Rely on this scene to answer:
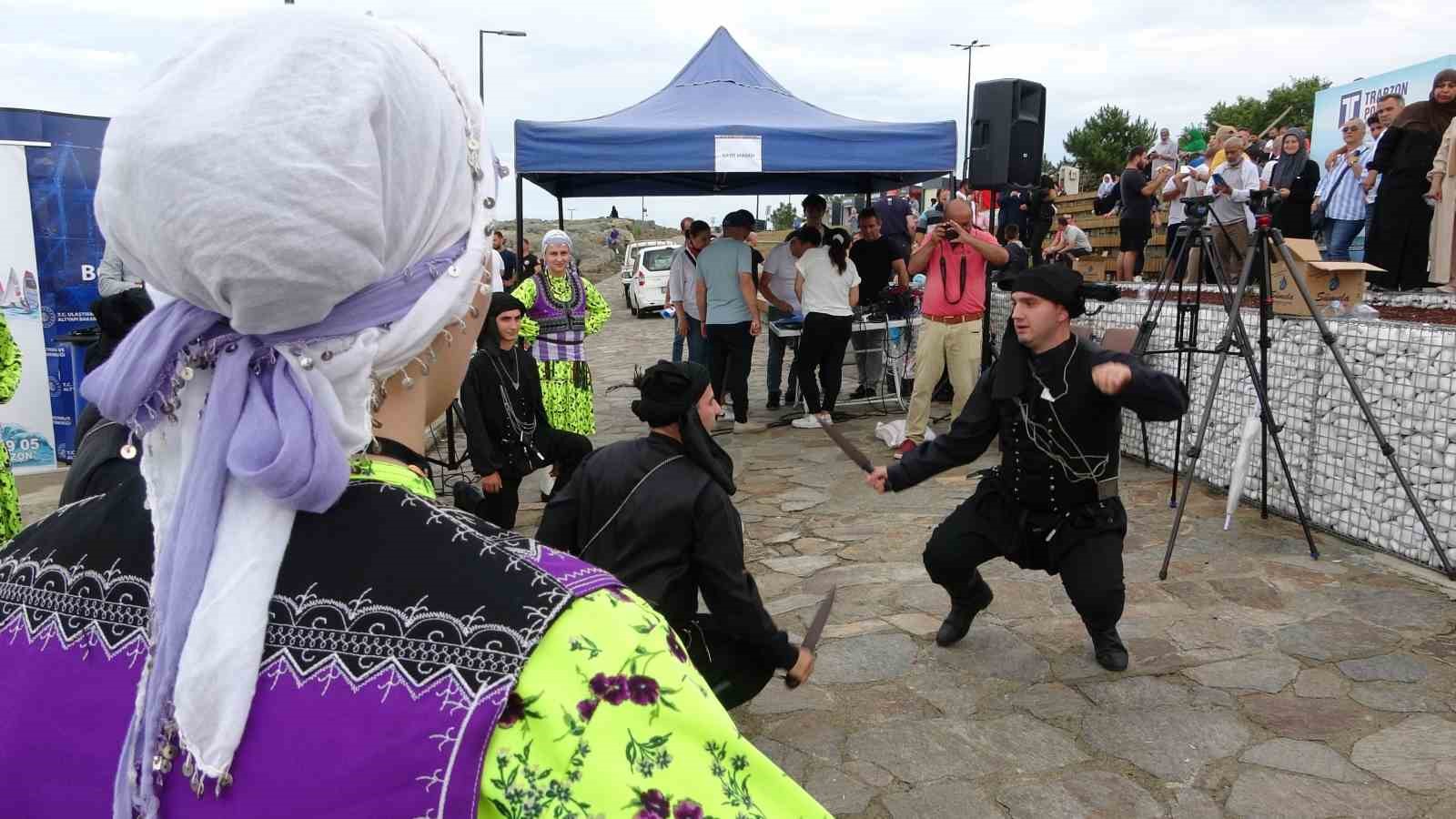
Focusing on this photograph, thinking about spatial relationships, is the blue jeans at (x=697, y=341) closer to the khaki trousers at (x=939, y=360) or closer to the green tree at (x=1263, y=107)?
the khaki trousers at (x=939, y=360)

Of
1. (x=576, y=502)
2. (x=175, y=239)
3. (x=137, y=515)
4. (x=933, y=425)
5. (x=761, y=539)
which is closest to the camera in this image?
(x=175, y=239)

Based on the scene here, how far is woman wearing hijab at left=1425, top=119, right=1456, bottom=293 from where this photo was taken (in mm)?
7840

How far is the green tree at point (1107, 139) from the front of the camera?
56375mm

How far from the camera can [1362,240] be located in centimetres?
1102

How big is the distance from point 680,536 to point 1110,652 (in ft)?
6.83

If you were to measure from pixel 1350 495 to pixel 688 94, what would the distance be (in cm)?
664

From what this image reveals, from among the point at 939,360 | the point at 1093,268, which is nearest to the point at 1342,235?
the point at 1093,268

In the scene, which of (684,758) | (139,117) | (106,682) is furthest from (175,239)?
(684,758)

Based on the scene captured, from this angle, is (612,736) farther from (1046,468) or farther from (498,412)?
(498,412)

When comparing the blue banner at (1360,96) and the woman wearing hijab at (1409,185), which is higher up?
the blue banner at (1360,96)

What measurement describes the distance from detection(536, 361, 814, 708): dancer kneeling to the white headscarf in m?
2.37

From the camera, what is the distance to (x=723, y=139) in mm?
8539

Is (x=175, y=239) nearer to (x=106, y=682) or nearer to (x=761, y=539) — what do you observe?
(x=106, y=682)

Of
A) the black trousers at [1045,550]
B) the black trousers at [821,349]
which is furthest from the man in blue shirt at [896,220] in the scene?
the black trousers at [1045,550]
